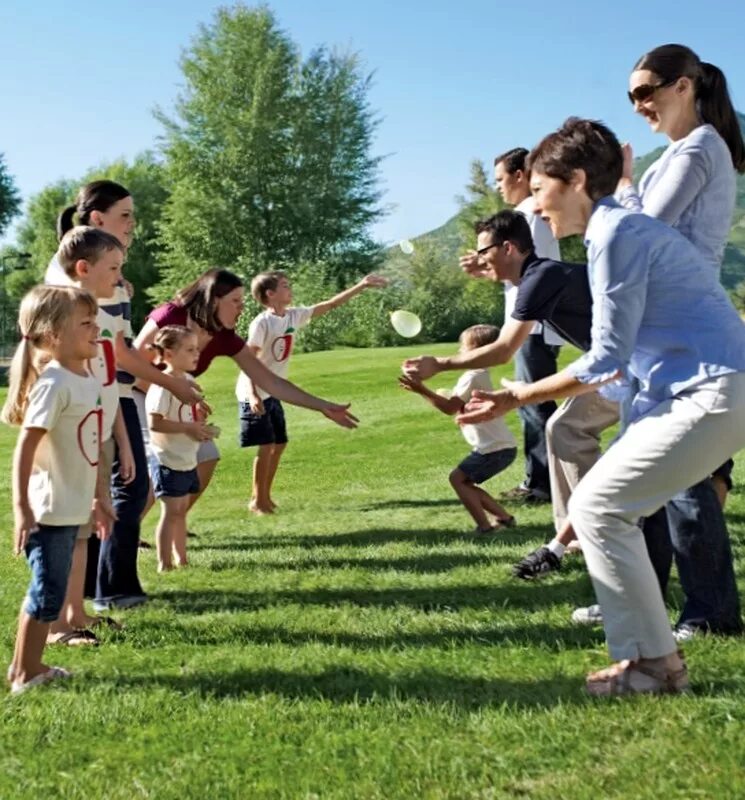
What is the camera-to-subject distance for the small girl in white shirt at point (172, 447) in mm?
7188

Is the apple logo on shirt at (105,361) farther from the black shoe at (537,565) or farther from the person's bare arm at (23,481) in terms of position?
the black shoe at (537,565)

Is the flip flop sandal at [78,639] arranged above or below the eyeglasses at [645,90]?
below

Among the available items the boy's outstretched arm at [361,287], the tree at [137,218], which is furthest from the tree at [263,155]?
the boy's outstretched arm at [361,287]

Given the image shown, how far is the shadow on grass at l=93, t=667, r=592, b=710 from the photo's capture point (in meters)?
4.09

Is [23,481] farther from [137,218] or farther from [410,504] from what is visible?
[137,218]

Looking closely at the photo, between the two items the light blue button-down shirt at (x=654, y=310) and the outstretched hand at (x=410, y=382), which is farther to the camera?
the outstretched hand at (x=410, y=382)

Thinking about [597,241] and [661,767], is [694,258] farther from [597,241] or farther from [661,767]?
[661,767]

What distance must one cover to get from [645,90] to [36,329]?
9.34ft

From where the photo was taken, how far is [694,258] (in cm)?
400

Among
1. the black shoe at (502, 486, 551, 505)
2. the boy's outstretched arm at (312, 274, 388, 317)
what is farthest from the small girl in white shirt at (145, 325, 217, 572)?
the black shoe at (502, 486, 551, 505)

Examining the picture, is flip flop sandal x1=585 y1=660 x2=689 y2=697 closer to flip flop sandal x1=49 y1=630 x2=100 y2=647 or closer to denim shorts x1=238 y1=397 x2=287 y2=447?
flip flop sandal x1=49 y1=630 x2=100 y2=647

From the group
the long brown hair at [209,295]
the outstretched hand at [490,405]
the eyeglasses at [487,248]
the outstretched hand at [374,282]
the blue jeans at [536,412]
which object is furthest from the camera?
the outstretched hand at [374,282]

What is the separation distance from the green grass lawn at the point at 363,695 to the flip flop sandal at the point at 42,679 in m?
0.07

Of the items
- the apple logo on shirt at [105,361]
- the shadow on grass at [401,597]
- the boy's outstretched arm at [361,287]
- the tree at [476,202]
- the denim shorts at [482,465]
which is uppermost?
the tree at [476,202]
